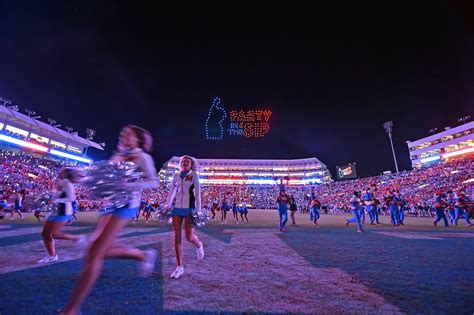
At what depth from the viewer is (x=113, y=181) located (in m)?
3.21

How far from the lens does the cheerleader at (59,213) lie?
557 cm

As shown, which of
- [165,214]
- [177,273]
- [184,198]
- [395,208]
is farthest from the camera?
[395,208]

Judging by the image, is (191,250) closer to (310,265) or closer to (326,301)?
(310,265)

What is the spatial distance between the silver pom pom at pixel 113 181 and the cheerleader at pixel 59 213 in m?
Result: 2.64

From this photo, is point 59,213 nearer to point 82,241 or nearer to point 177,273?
point 82,241

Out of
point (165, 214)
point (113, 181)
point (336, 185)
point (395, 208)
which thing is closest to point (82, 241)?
point (165, 214)

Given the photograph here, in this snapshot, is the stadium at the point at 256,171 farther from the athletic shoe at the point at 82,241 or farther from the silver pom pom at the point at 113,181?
the silver pom pom at the point at 113,181

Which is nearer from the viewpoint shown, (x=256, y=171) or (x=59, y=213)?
(x=59, y=213)

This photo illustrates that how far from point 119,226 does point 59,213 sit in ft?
12.6

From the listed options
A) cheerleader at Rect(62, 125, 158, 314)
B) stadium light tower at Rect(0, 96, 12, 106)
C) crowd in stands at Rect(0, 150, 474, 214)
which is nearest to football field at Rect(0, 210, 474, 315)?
cheerleader at Rect(62, 125, 158, 314)

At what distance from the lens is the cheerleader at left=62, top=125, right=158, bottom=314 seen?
2570 millimetres

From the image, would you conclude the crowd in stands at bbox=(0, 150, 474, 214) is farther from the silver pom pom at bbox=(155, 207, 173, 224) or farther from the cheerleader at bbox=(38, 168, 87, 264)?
the silver pom pom at bbox=(155, 207, 173, 224)

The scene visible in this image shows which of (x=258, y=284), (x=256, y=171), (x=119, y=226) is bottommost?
(x=258, y=284)

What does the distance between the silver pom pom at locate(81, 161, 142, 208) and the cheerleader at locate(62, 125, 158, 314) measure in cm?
6
